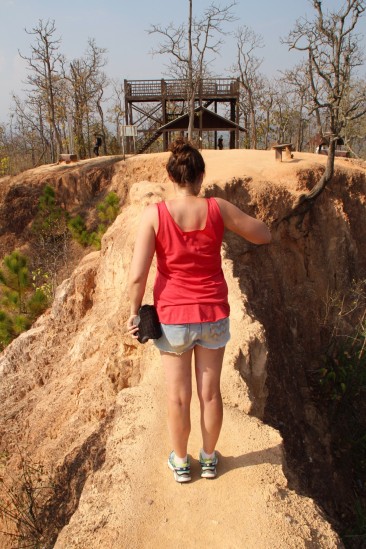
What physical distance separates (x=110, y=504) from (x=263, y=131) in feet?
84.1

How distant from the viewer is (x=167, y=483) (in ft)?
8.91

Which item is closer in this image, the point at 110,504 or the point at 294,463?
the point at 110,504

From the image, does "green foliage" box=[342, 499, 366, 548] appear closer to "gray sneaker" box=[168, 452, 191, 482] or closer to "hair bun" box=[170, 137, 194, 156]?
"gray sneaker" box=[168, 452, 191, 482]

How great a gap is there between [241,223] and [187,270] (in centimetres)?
35

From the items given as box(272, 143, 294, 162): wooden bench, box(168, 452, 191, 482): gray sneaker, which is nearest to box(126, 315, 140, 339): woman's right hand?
box(168, 452, 191, 482): gray sneaker

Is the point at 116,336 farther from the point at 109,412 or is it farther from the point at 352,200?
the point at 352,200

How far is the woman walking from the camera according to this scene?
233cm

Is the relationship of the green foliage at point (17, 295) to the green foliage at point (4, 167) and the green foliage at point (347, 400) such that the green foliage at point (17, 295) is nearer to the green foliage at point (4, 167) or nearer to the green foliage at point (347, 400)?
the green foliage at point (347, 400)

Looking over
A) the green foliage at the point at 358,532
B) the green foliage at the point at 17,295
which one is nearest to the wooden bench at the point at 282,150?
the green foliage at the point at 17,295

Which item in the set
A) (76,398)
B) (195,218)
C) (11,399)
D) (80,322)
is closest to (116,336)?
(76,398)

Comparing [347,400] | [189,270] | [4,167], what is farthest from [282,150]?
[4,167]

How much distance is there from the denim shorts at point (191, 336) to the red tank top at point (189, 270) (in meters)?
0.03

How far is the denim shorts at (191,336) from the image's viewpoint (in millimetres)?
2398

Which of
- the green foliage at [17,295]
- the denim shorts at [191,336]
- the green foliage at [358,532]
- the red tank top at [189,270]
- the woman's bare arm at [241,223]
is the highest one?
the woman's bare arm at [241,223]
